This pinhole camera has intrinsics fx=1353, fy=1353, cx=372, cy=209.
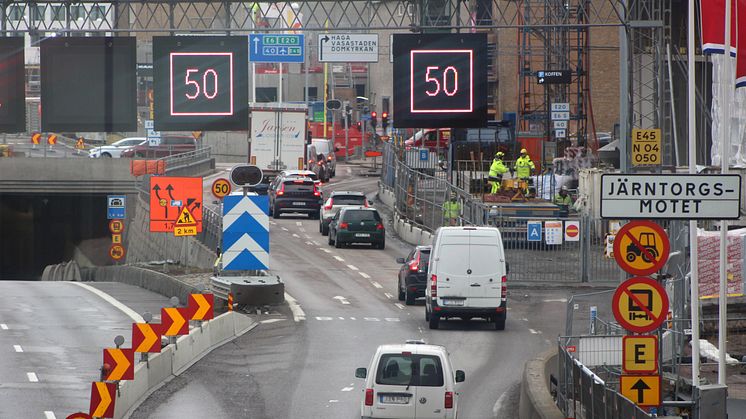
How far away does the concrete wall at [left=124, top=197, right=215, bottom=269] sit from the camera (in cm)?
4028

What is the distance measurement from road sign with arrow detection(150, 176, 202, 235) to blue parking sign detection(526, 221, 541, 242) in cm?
880

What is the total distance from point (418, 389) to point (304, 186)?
121ft

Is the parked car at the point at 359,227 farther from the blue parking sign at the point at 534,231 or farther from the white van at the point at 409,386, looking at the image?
the white van at the point at 409,386

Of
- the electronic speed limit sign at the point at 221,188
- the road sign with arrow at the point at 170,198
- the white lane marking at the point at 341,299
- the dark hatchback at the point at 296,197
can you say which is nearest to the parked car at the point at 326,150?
the dark hatchback at the point at 296,197

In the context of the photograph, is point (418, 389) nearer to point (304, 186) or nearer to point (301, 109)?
point (304, 186)

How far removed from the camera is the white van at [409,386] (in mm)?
17359

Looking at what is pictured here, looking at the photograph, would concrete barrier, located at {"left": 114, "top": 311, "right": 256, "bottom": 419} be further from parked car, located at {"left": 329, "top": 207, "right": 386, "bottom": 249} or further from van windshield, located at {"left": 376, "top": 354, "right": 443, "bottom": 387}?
parked car, located at {"left": 329, "top": 207, "right": 386, "bottom": 249}

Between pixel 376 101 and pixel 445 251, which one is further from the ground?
pixel 376 101

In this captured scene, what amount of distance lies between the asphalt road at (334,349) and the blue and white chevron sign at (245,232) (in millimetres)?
1531

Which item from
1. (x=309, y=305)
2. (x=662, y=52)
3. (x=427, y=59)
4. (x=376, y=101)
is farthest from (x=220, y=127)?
(x=376, y=101)

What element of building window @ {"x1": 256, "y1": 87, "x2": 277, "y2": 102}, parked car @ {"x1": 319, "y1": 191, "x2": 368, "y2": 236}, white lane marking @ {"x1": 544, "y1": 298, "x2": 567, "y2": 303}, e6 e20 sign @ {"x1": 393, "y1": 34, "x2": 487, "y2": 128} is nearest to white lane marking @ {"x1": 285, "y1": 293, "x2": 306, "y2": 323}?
e6 e20 sign @ {"x1": 393, "y1": 34, "x2": 487, "y2": 128}

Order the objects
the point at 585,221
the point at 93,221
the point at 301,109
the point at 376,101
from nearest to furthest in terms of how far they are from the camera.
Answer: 1. the point at 585,221
2. the point at 301,109
3. the point at 93,221
4. the point at 376,101

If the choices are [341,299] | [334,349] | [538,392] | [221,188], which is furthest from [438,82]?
[538,392]

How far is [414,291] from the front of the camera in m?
32.8
